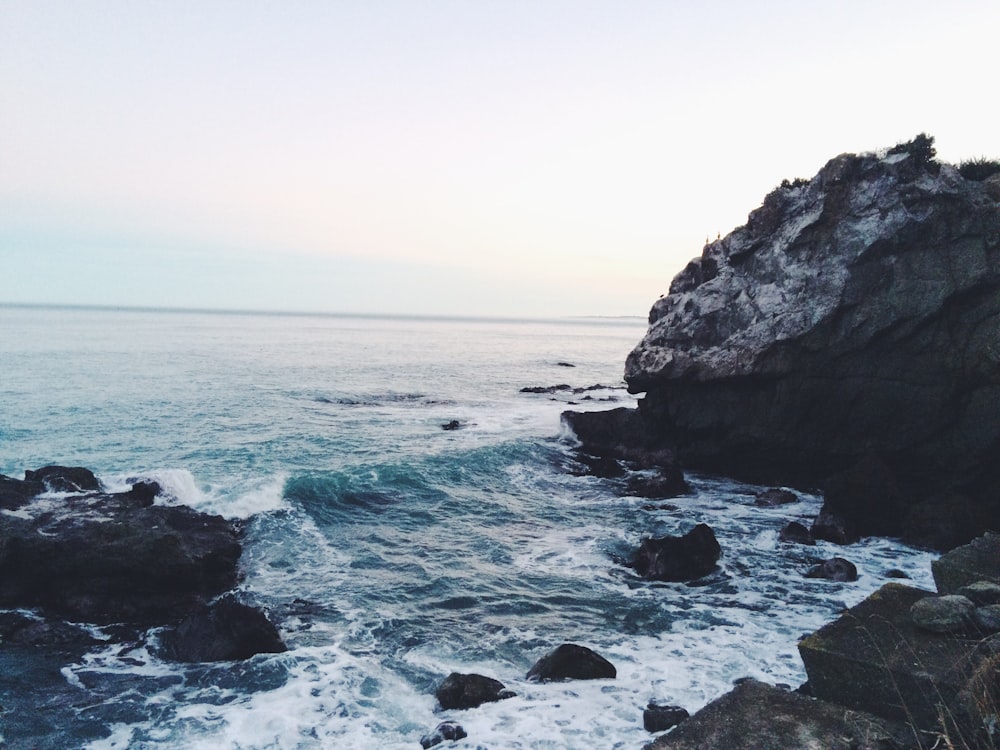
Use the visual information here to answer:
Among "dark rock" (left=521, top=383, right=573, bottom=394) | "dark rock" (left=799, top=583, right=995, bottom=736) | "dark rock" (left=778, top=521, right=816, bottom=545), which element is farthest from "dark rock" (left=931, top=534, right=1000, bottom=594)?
"dark rock" (left=521, top=383, right=573, bottom=394)

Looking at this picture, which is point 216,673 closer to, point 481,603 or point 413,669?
point 413,669

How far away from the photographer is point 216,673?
37.9 ft

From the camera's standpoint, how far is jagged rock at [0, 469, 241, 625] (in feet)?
45.5

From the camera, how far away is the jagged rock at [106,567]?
1388 cm

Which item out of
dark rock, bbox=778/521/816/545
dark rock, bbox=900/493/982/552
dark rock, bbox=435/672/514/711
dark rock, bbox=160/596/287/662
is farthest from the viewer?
dark rock, bbox=778/521/816/545

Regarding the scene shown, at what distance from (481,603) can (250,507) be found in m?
9.93

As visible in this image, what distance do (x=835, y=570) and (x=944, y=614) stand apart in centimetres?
942

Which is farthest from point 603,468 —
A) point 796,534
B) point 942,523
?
point 942,523

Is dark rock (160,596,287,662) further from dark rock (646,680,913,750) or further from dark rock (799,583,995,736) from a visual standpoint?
dark rock (799,583,995,736)

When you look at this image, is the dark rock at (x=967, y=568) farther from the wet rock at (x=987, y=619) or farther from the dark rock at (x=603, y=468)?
the dark rock at (x=603, y=468)

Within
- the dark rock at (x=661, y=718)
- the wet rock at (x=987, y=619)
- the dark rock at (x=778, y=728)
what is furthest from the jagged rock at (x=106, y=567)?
the wet rock at (x=987, y=619)

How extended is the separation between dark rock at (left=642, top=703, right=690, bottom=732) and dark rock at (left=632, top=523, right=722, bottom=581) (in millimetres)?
6151

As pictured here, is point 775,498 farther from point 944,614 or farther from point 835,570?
point 944,614

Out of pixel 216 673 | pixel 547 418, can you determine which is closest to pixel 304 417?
pixel 547 418
